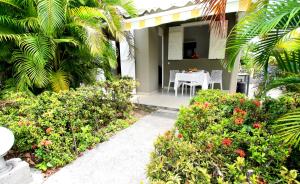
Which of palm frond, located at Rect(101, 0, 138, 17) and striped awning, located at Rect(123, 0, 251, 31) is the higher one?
palm frond, located at Rect(101, 0, 138, 17)

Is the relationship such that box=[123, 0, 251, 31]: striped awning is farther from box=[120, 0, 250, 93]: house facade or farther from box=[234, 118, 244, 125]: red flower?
box=[234, 118, 244, 125]: red flower

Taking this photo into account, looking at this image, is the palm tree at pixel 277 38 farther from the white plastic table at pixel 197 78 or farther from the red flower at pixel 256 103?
the white plastic table at pixel 197 78

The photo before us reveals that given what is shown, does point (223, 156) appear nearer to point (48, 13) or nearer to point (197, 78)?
point (48, 13)

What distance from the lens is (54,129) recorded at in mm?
4367

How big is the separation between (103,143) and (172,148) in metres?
2.94

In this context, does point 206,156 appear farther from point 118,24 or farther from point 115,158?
point 118,24

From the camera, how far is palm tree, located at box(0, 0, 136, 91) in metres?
5.20

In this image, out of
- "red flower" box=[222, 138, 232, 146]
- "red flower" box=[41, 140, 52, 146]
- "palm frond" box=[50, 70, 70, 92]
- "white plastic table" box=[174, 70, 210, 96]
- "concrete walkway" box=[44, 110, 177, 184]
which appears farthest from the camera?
"white plastic table" box=[174, 70, 210, 96]

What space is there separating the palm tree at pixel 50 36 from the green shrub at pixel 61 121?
2.87ft

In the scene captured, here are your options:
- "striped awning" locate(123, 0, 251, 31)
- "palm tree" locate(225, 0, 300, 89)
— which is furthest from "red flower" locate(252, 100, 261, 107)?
"striped awning" locate(123, 0, 251, 31)

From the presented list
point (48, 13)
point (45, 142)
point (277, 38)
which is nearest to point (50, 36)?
point (48, 13)

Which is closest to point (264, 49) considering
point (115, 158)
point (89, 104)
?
point (115, 158)

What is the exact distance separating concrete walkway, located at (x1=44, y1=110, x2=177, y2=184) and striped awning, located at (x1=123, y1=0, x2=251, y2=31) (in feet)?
12.1

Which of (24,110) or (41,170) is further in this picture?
(24,110)
